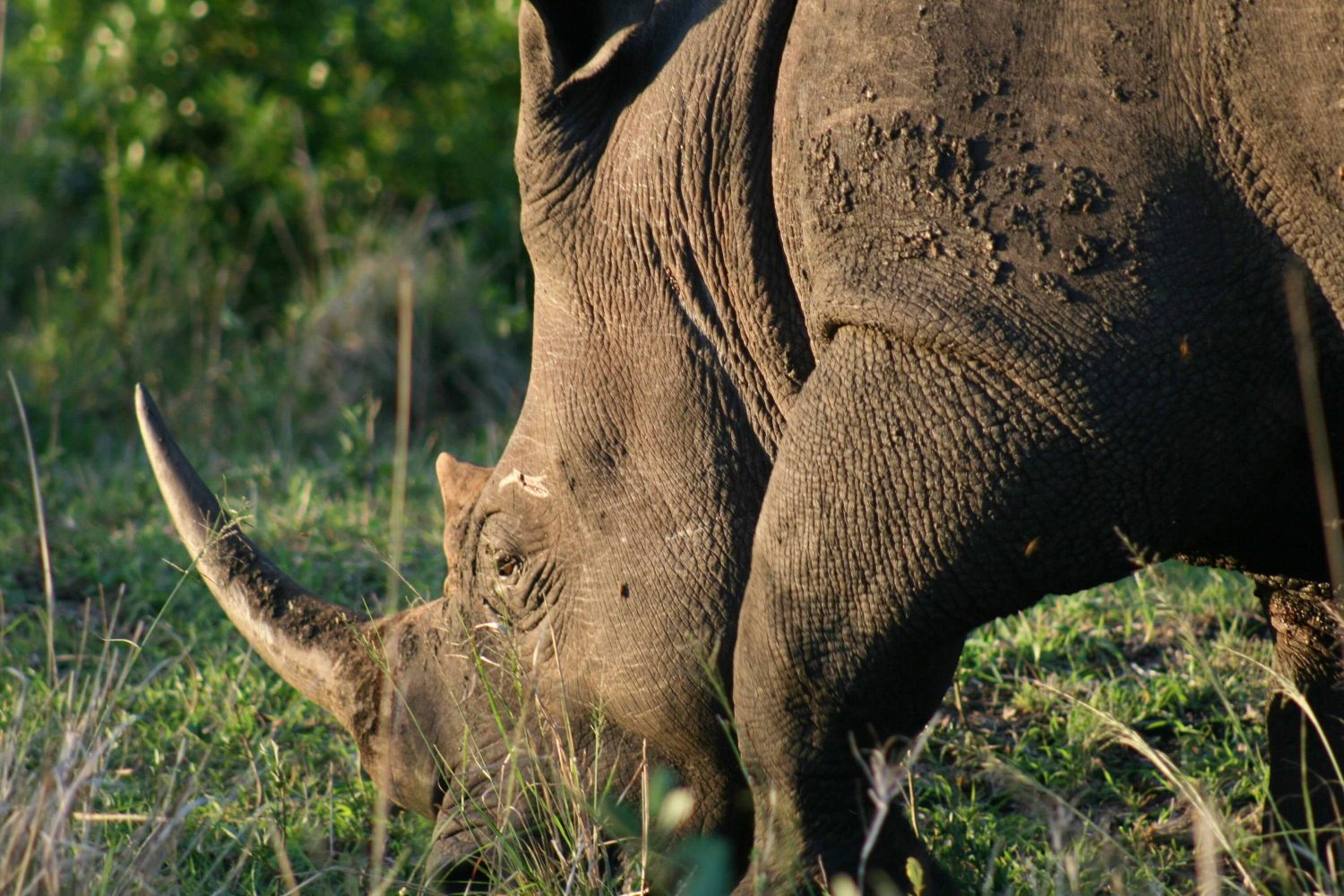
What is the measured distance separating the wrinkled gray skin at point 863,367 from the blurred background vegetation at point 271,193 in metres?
4.25

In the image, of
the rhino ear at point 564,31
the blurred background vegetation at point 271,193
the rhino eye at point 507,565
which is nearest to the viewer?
the rhino ear at point 564,31

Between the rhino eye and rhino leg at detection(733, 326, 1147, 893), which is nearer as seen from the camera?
rhino leg at detection(733, 326, 1147, 893)

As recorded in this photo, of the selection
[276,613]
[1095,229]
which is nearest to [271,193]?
[276,613]

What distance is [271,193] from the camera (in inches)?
324

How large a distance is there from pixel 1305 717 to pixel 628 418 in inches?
57.3

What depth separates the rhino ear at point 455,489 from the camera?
3320 mm

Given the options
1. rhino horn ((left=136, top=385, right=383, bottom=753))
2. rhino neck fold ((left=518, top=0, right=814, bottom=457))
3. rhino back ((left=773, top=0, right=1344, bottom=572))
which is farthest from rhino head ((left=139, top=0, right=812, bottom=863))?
rhino back ((left=773, top=0, right=1344, bottom=572))

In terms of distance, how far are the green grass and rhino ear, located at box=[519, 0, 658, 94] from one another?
0.95 m

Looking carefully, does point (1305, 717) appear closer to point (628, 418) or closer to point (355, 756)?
point (628, 418)

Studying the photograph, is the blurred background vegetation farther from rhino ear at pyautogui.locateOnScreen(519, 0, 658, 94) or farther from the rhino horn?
rhino ear at pyautogui.locateOnScreen(519, 0, 658, 94)

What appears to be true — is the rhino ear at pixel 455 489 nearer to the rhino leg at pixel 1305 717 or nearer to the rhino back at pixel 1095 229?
the rhino back at pixel 1095 229

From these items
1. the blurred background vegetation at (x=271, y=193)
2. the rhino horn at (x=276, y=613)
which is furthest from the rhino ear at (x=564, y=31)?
the blurred background vegetation at (x=271, y=193)

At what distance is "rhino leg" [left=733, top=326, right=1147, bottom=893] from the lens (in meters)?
2.45

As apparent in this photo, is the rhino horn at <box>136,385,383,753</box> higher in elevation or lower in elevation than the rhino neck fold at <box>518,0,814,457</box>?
lower
